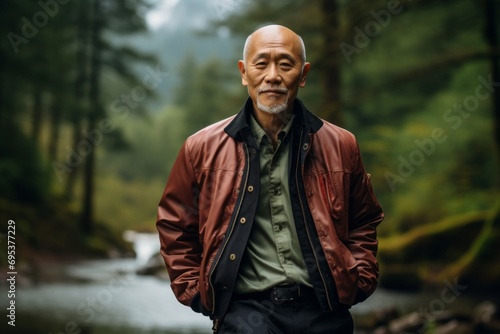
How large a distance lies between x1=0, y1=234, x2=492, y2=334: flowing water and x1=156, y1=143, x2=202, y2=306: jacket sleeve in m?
8.53

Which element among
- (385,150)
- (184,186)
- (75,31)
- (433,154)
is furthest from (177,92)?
(184,186)

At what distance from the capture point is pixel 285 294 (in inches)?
101

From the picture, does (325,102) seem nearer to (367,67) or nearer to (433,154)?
(433,154)

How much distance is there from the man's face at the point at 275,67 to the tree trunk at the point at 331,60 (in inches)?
331

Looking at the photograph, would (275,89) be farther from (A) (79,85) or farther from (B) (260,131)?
(A) (79,85)

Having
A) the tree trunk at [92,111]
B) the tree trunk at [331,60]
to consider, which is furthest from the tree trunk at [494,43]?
the tree trunk at [92,111]

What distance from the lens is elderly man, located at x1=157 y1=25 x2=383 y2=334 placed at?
102 inches

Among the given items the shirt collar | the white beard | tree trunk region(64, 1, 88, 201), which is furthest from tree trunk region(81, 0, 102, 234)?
the white beard

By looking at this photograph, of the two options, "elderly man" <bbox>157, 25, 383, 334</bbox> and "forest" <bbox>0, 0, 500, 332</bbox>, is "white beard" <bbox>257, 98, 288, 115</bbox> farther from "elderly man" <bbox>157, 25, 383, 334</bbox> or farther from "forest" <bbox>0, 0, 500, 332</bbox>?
"forest" <bbox>0, 0, 500, 332</bbox>

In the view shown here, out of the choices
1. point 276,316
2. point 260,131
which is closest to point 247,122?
point 260,131

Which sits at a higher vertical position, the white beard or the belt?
the white beard

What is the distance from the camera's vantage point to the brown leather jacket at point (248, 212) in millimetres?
2592

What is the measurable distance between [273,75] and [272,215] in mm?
500

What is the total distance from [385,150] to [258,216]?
1211cm
